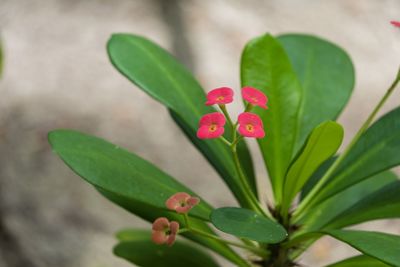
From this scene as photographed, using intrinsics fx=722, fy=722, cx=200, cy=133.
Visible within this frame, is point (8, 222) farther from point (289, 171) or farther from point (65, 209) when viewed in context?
point (289, 171)

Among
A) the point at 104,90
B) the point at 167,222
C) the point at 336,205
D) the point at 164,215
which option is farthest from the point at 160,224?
the point at 104,90


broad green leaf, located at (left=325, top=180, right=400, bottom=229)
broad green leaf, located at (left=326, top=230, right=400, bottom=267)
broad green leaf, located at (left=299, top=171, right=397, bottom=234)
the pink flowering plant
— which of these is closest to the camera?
broad green leaf, located at (left=326, top=230, right=400, bottom=267)

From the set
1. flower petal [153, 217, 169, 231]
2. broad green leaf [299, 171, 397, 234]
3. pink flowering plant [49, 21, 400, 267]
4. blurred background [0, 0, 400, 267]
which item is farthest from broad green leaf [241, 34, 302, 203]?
blurred background [0, 0, 400, 267]

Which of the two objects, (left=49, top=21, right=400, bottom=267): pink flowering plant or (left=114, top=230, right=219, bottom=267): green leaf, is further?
(left=114, top=230, right=219, bottom=267): green leaf

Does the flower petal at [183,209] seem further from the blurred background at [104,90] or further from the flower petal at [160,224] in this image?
the blurred background at [104,90]

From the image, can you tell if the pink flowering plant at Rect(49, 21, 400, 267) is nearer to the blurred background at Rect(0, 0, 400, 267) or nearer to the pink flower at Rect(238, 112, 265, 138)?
the pink flower at Rect(238, 112, 265, 138)

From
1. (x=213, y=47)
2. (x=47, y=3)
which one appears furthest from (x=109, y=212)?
(x=47, y=3)
